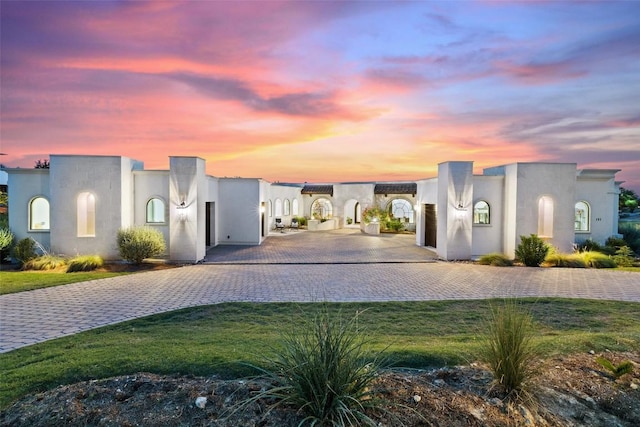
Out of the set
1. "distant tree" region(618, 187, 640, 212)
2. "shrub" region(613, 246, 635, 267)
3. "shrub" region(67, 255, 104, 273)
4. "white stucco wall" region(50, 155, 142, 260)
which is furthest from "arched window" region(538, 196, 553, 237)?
"distant tree" region(618, 187, 640, 212)

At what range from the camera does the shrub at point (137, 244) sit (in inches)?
511

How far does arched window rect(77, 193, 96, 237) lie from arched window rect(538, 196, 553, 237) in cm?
1912

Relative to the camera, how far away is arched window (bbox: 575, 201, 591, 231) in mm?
16453

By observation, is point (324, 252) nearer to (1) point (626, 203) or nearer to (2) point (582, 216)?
(2) point (582, 216)

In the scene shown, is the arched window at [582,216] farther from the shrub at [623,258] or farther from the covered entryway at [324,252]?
the covered entryway at [324,252]

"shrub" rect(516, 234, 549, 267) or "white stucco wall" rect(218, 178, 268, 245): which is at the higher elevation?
"white stucco wall" rect(218, 178, 268, 245)

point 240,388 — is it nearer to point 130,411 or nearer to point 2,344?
point 130,411

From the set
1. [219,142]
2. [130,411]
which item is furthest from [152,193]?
[130,411]

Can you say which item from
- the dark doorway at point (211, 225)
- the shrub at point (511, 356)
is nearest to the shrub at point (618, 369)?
the shrub at point (511, 356)

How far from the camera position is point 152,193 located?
14.8m

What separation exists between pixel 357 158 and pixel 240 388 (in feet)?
92.9

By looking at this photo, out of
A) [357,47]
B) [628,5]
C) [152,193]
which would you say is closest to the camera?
[628,5]

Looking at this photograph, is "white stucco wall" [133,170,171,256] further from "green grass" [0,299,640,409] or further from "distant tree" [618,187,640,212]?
"distant tree" [618,187,640,212]

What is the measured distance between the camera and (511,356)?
3133mm
